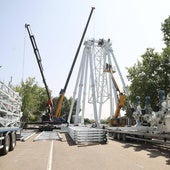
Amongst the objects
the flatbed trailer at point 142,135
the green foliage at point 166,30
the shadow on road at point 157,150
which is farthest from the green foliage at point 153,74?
the shadow on road at point 157,150

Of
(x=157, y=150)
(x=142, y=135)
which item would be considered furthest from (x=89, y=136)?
(x=157, y=150)

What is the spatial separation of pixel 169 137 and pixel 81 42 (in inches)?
1855

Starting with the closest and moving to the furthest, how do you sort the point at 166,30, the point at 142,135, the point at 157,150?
1. the point at 157,150
2. the point at 142,135
3. the point at 166,30

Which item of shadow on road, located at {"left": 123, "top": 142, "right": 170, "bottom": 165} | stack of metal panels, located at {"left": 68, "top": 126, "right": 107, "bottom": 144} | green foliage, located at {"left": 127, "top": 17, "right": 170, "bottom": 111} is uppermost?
green foliage, located at {"left": 127, "top": 17, "right": 170, "bottom": 111}

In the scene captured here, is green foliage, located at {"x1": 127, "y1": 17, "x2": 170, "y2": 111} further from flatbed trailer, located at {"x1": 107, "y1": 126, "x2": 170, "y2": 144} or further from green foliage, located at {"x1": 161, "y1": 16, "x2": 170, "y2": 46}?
flatbed trailer, located at {"x1": 107, "y1": 126, "x2": 170, "y2": 144}

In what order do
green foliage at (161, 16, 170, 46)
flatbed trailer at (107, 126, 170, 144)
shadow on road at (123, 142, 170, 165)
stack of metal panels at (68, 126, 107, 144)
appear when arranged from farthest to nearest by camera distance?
1. green foliage at (161, 16, 170, 46)
2. stack of metal panels at (68, 126, 107, 144)
3. flatbed trailer at (107, 126, 170, 144)
4. shadow on road at (123, 142, 170, 165)

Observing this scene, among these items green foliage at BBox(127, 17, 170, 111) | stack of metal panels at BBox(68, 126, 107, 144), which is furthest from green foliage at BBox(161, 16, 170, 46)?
stack of metal panels at BBox(68, 126, 107, 144)

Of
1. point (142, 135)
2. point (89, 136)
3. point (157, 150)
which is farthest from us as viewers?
point (89, 136)

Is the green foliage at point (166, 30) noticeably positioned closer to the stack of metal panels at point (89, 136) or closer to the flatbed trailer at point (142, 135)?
the flatbed trailer at point (142, 135)

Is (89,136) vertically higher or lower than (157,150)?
higher

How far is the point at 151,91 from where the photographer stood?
1356 inches

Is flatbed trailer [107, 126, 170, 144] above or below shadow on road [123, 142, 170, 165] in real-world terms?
above

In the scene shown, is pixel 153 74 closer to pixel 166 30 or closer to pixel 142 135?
pixel 166 30

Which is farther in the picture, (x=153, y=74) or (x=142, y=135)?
(x=153, y=74)
